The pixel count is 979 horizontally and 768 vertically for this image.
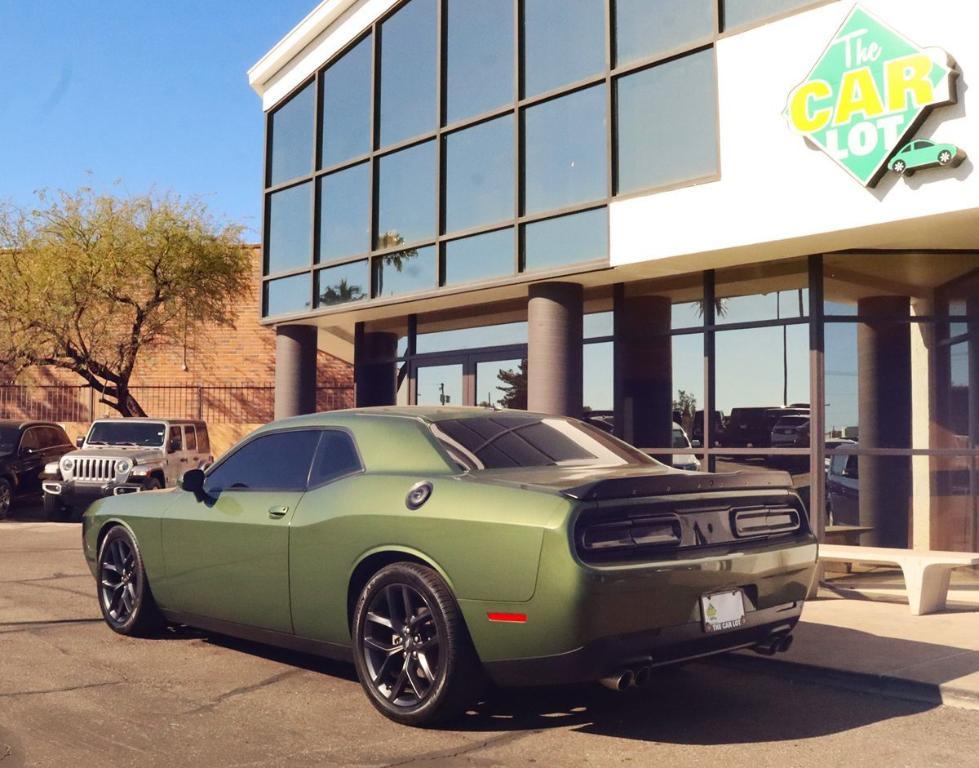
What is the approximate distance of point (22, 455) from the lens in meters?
18.0

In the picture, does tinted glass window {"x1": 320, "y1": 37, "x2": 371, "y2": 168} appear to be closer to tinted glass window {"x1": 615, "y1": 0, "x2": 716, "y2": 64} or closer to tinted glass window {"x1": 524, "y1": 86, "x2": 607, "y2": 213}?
tinted glass window {"x1": 524, "y1": 86, "x2": 607, "y2": 213}

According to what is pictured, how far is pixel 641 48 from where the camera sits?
11836 millimetres

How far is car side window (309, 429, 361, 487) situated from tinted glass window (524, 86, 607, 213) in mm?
6850

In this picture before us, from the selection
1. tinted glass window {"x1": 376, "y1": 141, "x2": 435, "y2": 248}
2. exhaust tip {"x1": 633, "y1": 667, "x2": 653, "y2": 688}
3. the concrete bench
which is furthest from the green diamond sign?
exhaust tip {"x1": 633, "y1": 667, "x2": 653, "y2": 688}

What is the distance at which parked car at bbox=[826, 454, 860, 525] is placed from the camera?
1084 cm

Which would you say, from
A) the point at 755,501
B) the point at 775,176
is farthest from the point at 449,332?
the point at 755,501

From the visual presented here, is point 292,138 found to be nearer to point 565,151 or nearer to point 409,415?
point 565,151

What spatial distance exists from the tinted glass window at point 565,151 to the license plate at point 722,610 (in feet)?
25.2

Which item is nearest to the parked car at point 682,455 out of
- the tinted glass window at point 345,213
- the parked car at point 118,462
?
the tinted glass window at point 345,213

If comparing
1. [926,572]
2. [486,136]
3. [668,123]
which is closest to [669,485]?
[926,572]

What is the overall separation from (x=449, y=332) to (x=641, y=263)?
15.0ft

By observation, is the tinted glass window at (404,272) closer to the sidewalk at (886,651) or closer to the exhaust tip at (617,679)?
the sidewalk at (886,651)

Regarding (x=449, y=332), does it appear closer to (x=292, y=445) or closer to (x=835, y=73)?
(x=835, y=73)

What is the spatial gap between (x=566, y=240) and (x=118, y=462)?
8.12m
